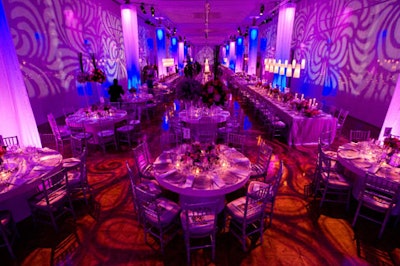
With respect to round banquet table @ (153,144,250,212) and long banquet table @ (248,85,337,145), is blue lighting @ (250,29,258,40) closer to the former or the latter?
long banquet table @ (248,85,337,145)

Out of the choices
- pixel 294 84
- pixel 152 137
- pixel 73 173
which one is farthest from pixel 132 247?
pixel 294 84

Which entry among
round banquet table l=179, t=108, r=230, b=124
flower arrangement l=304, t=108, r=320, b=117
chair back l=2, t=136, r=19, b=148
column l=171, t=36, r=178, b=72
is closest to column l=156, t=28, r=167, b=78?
column l=171, t=36, r=178, b=72

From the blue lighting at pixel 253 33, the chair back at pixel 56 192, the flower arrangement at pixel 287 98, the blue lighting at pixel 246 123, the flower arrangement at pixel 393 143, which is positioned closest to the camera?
the chair back at pixel 56 192

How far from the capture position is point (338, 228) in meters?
3.65

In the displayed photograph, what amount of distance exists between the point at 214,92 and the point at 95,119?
4.08 m

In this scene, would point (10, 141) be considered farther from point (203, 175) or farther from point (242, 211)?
point (242, 211)

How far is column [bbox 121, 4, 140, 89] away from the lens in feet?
34.5

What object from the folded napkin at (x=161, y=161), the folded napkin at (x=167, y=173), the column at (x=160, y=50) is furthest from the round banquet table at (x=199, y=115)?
the column at (x=160, y=50)

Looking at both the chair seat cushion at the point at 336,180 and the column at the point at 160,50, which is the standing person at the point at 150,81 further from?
the chair seat cushion at the point at 336,180

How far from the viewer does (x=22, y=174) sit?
11.4ft

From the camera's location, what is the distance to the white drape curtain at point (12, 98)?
4191mm

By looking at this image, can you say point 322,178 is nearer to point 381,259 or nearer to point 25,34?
point 381,259

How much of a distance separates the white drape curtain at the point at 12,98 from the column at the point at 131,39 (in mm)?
7130

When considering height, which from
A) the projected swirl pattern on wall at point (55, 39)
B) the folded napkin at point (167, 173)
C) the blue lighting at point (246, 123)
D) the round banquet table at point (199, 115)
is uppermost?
the projected swirl pattern on wall at point (55, 39)
